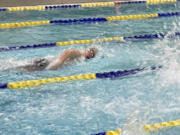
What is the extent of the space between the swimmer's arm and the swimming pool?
0.06m

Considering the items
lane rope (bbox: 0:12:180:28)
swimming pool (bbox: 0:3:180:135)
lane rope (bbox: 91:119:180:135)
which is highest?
lane rope (bbox: 0:12:180:28)

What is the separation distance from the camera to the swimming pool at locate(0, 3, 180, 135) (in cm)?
238

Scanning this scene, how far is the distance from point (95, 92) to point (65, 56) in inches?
21.6

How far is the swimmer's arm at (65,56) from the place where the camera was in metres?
3.17

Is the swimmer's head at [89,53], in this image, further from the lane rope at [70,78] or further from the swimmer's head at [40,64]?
the swimmer's head at [40,64]

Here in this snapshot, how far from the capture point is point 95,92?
2854mm

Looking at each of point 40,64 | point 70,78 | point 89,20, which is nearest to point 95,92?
point 70,78

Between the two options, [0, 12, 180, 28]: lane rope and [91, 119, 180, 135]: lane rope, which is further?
[0, 12, 180, 28]: lane rope

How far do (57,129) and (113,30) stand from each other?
99.9 inches

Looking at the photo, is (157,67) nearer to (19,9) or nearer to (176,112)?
(176,112)

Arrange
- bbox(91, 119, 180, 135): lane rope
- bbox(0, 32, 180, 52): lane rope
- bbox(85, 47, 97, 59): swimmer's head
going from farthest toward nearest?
bbox(0, 32, 180, 52): lane rope, bbox(85, 47, 97, 59): swimmer's head, bbox(91, 119, 180, 135): lane rope

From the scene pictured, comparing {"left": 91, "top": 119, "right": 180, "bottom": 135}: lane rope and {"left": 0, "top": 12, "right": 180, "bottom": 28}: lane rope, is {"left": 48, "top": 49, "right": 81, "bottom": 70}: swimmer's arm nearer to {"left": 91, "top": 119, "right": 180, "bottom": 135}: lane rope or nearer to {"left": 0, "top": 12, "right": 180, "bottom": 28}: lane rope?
{"left": 91, "top": 119, "right": 180, "bottom": 135}: lane rope

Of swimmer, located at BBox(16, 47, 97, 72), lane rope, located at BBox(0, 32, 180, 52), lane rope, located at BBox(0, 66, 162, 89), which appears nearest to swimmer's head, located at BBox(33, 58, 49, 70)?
swimmer, located at BBox(16, 47, 97, 72)

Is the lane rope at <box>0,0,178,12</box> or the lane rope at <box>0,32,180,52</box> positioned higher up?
the lane rope at <box>0,0,178,12</box>
